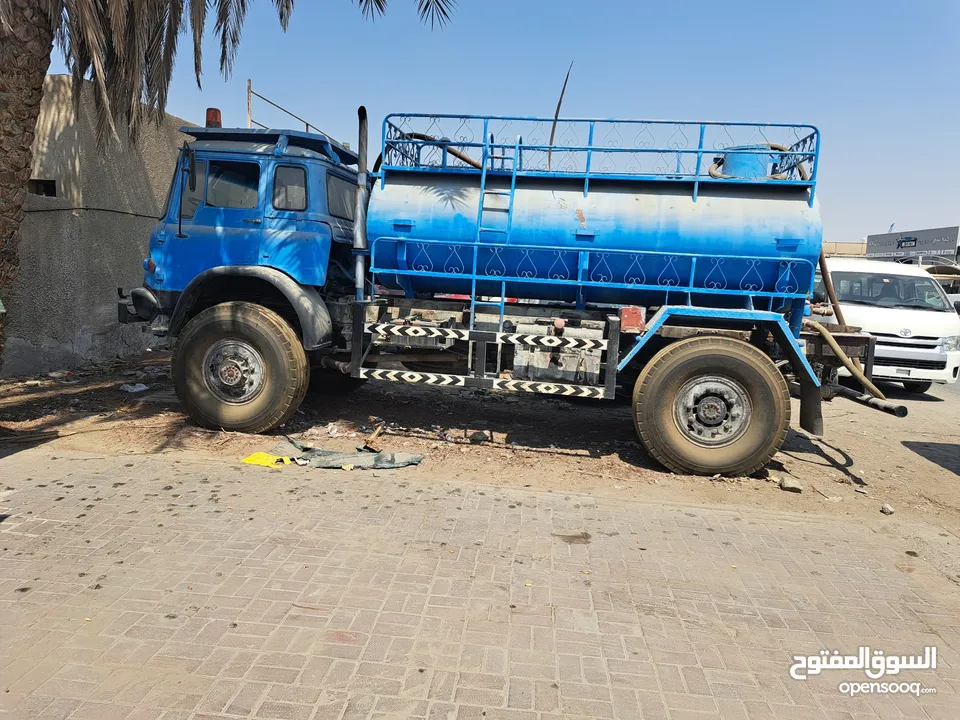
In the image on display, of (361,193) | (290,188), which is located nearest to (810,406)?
(361,193)

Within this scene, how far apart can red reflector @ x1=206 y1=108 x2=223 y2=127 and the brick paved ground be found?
4.04 metres

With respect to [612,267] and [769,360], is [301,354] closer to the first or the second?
[612,267]

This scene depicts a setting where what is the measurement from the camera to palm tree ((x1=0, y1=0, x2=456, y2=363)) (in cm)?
605

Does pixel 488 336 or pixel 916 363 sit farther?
pixel 916 363

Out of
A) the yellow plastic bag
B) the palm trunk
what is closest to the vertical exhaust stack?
the yellow plastic bag

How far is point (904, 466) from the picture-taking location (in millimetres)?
6551

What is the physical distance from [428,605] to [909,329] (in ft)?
32.2

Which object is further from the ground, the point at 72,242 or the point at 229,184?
the point at 229,184

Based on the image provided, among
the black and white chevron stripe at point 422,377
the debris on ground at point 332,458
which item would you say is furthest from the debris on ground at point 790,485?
the debris on ground at point 332,458

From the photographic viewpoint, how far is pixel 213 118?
7004mm

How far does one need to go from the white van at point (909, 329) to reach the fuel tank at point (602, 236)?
4857 millimetres

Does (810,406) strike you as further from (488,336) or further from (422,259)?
(422,259)

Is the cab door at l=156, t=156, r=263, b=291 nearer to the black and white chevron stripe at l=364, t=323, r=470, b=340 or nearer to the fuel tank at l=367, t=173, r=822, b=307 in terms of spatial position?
the fuel tank at l=367, t=173, r=822, b=307

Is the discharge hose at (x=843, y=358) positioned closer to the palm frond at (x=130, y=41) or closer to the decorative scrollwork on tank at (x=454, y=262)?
the decorative scrollwork on tank at (x=454, y=262)
